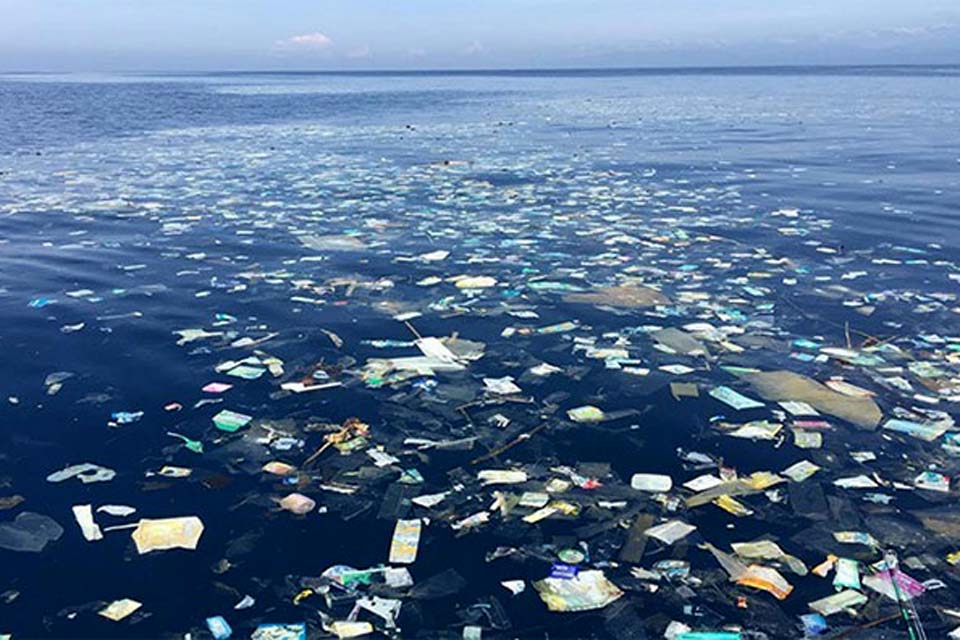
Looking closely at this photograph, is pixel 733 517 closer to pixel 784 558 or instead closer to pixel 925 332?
pixel 784 558

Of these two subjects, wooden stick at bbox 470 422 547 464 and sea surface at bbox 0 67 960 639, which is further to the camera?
wooden stick at bbox 470 422 547 464

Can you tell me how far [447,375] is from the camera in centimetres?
583

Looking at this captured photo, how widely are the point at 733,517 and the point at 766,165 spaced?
14.6 metres

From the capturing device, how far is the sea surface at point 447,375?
3.58 meters

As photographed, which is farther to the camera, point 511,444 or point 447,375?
point 447,375

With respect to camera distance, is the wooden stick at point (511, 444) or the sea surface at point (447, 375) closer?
the sea surface at point (447, 375)

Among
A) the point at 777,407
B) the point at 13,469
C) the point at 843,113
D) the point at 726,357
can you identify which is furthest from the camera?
the point at 843,113

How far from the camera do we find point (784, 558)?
12.2 feet

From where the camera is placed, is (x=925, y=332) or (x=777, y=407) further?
(x=925, y=332)

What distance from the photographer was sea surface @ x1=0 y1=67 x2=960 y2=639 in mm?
3584

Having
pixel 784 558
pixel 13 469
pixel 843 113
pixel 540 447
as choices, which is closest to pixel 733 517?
pixel 784 558

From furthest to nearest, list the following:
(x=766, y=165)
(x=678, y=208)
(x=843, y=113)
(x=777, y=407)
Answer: (x=843, y=113) < (x=766, y=165) < (x=678, y=208) < (x=777, y=407)

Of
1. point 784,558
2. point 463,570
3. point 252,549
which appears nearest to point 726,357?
point 784,558

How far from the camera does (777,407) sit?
528cm
